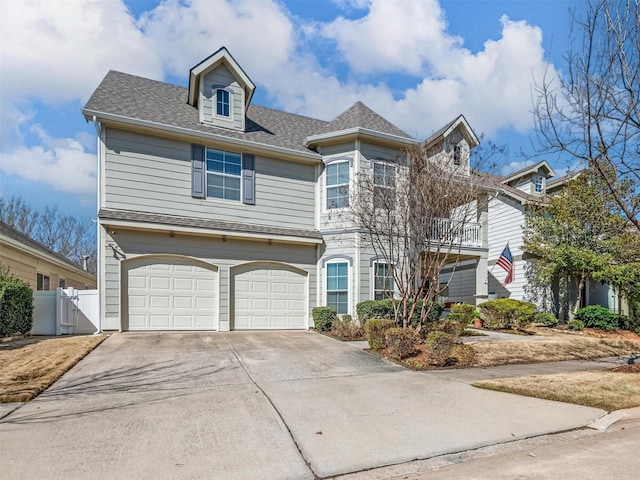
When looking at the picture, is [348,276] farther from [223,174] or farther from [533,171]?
[533,171]

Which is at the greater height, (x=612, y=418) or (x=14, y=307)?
(x=14, y=307)

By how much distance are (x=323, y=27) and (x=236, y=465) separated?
12738 mm

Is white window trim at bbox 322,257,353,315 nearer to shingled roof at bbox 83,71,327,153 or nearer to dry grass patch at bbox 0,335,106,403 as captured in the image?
shingled roof at bbox 83,71,327,153

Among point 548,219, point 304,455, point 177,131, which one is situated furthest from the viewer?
point 548,219

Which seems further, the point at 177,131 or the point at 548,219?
the point at 548,219

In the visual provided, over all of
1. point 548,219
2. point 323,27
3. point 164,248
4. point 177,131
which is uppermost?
point 323,27

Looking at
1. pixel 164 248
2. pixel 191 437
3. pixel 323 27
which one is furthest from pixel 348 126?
pixel 191 437

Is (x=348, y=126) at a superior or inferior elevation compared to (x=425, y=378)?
superior

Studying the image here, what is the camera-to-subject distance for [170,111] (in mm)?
13812

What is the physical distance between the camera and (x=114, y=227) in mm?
12055

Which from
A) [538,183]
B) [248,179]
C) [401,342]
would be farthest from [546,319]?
[248,179]

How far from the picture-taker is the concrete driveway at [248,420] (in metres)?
3.90

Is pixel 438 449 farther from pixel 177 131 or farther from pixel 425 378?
pixel 177 131

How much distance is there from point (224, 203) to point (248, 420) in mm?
9654
